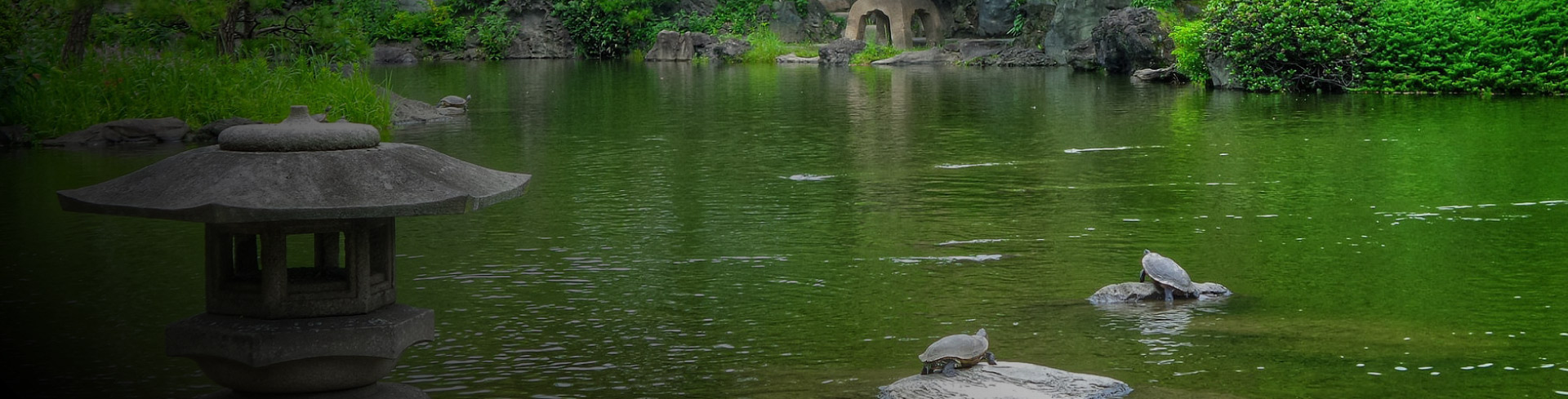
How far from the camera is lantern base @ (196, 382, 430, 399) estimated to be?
16.8 ft

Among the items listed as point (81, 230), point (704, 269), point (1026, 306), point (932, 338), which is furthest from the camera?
point (81, 230)

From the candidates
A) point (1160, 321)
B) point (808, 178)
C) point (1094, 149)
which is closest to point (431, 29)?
point (1094, 149)

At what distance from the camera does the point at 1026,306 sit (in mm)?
7180

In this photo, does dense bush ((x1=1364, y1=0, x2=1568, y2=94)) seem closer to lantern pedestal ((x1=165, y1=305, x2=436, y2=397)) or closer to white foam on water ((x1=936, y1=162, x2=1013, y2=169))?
white foam on water ((x1=936, y1=162, x2=1013, y2=169))

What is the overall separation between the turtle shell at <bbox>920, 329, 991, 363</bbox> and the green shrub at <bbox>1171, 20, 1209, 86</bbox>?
20.5m

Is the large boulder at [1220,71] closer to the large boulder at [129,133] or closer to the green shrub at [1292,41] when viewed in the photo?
the green shrub at [1292,41]

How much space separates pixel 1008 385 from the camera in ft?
17.7

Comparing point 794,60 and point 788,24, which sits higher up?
point 788,24

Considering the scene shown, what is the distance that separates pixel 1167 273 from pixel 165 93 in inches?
511

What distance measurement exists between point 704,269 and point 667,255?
1.73ft

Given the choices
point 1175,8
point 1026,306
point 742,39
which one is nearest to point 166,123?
point 1026,306

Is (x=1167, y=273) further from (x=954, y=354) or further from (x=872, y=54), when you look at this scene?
(x=872, y=54)

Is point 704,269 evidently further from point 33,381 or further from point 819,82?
point 819,82

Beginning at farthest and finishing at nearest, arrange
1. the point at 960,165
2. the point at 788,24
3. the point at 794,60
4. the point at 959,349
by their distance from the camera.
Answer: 1. the point at 788,24
2. the point at 794,60
3. the point at 960,165
4. the point at 959,349
